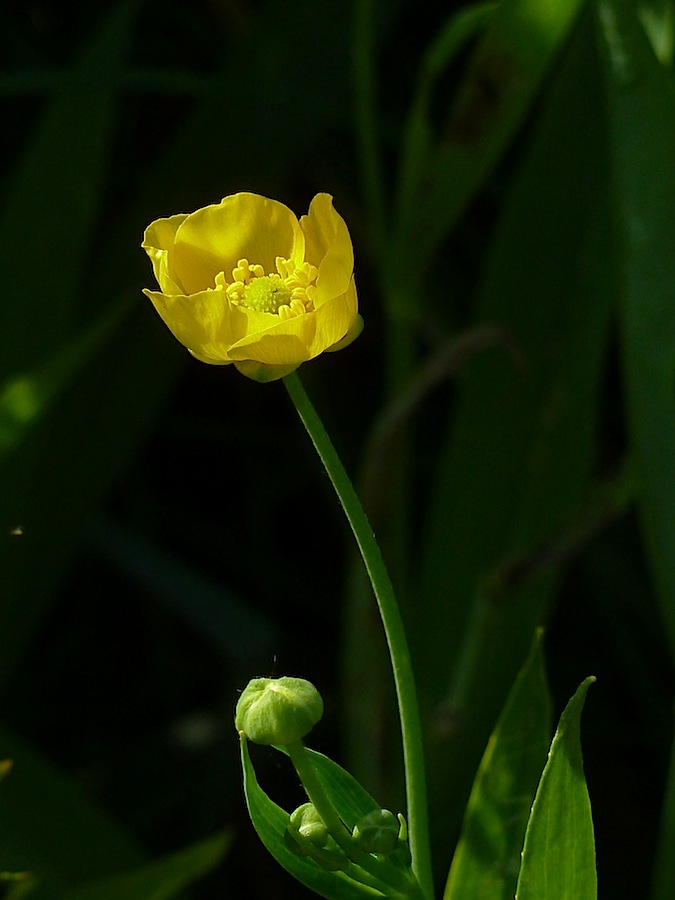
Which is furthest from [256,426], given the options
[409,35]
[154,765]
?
[409,35]

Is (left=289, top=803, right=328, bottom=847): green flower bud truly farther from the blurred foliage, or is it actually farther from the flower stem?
the blurred foliage

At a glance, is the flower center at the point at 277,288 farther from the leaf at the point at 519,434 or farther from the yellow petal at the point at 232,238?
the leaf at the point at 519,434

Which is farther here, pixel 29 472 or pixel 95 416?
pixel 95 416

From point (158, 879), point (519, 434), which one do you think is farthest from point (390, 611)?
point (519, 434)

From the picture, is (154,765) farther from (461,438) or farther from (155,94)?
(155,94)

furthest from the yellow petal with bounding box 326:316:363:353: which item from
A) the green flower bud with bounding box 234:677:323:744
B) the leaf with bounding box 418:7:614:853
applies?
the leaf with bounding box 418:7:614:853

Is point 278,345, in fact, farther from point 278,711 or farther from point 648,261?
point 648,261
